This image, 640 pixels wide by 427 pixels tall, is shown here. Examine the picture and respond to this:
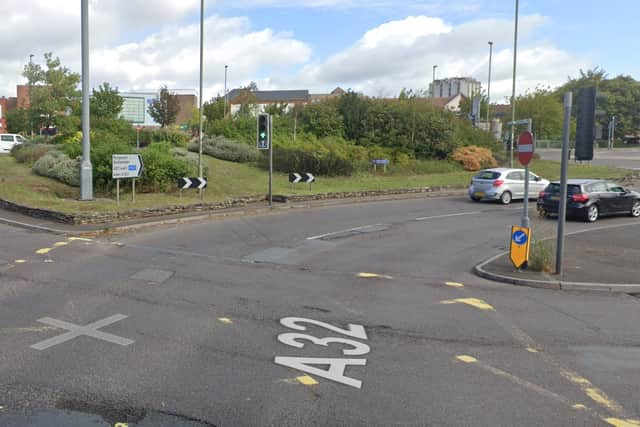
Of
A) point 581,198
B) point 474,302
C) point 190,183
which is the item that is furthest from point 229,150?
point 474,302

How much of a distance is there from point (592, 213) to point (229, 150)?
1867cm

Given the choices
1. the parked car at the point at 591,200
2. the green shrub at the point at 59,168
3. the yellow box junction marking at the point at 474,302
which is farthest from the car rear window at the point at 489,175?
the yellow box junction marking at the point at 474,302

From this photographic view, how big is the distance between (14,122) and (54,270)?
6285 cm

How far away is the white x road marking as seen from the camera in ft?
23.9

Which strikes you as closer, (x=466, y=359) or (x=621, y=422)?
(x=621, y=422)

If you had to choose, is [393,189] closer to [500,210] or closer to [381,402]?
[500,210]

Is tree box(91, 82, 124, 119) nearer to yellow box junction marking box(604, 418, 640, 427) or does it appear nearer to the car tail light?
the car tail light

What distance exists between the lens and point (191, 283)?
10.9 metres

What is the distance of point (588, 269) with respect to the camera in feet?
41.8

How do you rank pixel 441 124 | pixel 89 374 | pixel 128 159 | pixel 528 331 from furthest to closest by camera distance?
pixel 441 124 < pixel 128 159 < pixel 528 331 < pixel 89 374

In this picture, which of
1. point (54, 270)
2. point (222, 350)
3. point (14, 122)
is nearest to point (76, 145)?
point (54, 270)

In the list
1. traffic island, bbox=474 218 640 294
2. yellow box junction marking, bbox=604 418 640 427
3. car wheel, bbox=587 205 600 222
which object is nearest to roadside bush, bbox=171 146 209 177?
car wheel, bbox=587 205 600 222

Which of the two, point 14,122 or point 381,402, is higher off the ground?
point 14,122

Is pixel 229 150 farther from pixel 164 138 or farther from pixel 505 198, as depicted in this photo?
pixel 505 198
